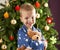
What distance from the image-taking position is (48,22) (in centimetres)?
272

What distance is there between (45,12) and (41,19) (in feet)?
0.37

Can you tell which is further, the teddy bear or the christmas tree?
the christmas tree

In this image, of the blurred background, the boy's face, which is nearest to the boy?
the boy's face

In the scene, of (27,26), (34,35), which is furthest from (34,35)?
(27,26)

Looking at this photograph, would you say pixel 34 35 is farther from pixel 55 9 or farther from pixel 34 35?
pixel 55 9

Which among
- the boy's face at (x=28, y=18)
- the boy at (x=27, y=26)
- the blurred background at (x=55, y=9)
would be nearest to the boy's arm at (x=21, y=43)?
the boy at (x=27, y=26)

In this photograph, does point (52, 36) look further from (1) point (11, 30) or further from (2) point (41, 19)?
(1) point (11, 30)

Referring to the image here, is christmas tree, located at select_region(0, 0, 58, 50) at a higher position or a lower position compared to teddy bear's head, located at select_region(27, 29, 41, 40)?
higher

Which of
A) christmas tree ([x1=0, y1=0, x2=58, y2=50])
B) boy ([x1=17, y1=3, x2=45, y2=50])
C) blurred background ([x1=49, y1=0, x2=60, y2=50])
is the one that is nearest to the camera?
boy ([x1=17, y1=3, x2=45, y2=50])

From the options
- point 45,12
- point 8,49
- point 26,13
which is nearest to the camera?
point 26,13

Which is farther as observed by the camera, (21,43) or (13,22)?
(13,22)

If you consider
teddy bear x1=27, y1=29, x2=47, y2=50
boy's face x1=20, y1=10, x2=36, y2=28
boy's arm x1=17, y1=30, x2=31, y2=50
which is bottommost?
boy's arm x1=17, y1=30, x2=31, y2=50

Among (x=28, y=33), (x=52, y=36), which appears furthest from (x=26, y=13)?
(x=52, y=36)

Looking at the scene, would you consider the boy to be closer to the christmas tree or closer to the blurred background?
the christmas tree
